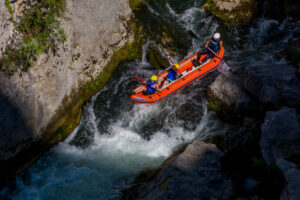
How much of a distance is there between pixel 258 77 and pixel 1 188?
7.72m

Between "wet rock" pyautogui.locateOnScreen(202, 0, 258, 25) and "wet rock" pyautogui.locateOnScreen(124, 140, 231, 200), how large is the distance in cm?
815

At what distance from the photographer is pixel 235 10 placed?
37.8 feet

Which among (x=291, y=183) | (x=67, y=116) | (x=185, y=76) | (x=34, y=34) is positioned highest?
(x=34, y=34)

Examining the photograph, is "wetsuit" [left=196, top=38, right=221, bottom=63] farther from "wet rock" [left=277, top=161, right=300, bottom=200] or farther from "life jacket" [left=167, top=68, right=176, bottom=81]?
"wet rock" [left=277, top=161, right=300, bottom=200]

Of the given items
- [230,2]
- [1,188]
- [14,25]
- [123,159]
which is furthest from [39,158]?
[230,2]

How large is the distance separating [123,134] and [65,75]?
267 cm

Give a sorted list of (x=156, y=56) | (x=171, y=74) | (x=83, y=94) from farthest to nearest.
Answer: (x=156, y=56) < (x=171, y=74) < (x=83, y=94)

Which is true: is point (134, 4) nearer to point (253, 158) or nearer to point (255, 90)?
point (255, 90)

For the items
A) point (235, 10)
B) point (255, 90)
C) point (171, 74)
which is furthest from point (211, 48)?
point (255, 90)

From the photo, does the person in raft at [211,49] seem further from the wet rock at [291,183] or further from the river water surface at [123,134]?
the wet rock at [291,183]

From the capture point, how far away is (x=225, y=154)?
214 inches

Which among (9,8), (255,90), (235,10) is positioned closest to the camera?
(9,8)

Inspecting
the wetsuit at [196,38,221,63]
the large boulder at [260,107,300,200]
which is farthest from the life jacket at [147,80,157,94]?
the large boulder at [260,107,300,200]

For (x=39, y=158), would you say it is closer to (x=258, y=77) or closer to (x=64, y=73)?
(x=64, y=73)
